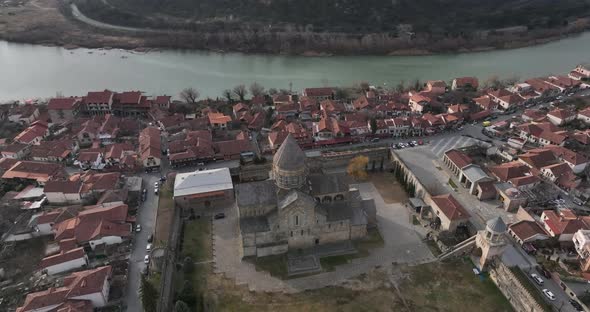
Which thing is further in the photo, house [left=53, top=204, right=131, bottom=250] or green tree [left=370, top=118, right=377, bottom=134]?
green tree [left=370, top=118, right=377, bottom=134]

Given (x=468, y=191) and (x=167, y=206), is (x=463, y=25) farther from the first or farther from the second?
(x=167, y=206)

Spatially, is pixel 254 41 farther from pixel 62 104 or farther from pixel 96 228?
pixel 96 228

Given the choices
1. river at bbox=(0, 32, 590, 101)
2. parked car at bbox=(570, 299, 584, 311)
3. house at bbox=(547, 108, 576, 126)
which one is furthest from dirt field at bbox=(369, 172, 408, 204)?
river at bbox=(0, 32, 590, 101)

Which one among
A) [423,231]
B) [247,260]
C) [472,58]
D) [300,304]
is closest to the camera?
[300,304]

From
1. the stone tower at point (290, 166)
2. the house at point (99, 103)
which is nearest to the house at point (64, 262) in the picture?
the stone tower at point (290, 166)

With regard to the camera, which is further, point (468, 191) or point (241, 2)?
point (241, 2)

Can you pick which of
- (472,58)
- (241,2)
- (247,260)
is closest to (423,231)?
(247,260)

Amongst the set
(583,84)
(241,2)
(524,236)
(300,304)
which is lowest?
(300,304)

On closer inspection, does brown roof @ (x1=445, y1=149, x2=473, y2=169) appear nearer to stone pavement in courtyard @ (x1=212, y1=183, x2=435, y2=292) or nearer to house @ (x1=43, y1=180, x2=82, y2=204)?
stone pavement in courtyard @ (x1=212, y1=183, x2=435, y2=292)
